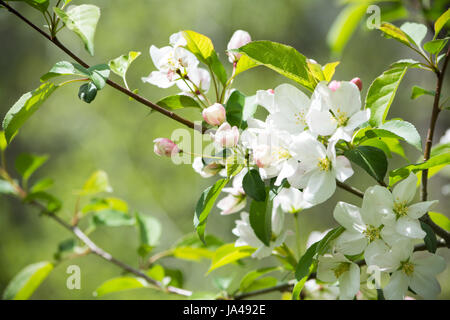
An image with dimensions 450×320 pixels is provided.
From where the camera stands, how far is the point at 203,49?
2.06 ft

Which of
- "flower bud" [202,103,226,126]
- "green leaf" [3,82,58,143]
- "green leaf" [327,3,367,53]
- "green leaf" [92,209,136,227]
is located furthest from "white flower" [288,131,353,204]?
"green leaf" [92,209,136,227]

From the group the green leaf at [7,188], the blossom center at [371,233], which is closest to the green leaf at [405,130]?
the blossom center at [371,233]

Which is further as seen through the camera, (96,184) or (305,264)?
(96,184)

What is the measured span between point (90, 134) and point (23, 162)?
16.1 ft

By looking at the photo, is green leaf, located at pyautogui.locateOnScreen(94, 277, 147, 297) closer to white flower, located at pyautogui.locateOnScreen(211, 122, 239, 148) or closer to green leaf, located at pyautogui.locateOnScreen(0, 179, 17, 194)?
green leaf, located at pyautogui.locateOnScreen(0, 179, 17, 194)

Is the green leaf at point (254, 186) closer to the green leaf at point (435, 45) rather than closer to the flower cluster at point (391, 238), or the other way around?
the flower cluster at point (391, 238)

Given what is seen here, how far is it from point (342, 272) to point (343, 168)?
0.55 ft

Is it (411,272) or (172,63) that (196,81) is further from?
(411,272)

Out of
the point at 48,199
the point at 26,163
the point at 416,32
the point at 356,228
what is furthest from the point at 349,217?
the point at 26,163

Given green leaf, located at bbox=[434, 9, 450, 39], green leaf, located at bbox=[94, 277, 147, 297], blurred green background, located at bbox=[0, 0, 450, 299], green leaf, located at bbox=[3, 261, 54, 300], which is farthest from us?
blurred green background, located at bbox=[0, 0, 450, 299]

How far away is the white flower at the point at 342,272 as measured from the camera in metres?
0.60

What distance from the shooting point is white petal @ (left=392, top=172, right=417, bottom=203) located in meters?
0.55

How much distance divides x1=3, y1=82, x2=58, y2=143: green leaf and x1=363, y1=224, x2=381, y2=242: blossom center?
43 cm
